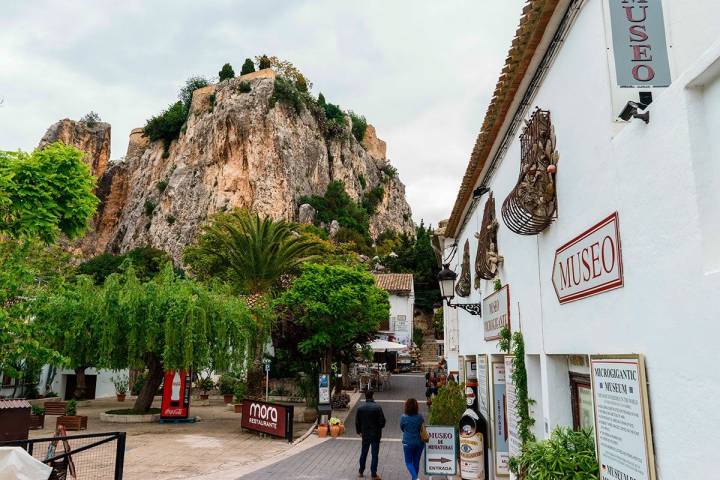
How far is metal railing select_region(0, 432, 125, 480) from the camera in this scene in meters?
6.77

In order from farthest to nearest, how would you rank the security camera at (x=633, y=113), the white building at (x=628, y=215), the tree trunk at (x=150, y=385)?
the tree trunk at (x=150, y=385), the security camera at (x=633, y=113), the white building at (x=628, y=215)

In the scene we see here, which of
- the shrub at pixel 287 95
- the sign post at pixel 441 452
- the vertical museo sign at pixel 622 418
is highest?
the shrub at pixel 287 95

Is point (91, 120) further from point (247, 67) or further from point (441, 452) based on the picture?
point (441, 452)

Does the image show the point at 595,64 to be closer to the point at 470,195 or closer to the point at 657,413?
the point at 657,413

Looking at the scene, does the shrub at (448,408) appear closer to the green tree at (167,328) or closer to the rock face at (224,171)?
the green tree at (167,328)

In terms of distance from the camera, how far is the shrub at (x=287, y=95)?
211 ft

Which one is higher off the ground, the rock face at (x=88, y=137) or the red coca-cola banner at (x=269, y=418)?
the rock face at (x=88, y=137)

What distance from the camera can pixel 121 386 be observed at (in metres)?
23.9

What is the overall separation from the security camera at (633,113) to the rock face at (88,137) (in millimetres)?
76273

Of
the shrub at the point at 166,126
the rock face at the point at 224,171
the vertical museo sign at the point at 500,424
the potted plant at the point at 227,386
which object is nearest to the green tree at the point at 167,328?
the potted plant at the point at 227,386

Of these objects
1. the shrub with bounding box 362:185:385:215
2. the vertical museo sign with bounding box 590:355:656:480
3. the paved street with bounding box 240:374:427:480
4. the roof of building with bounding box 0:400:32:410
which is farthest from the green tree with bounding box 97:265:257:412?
the shrub with bounding box 362:185:385:215

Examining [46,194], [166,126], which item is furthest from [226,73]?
[46,194]

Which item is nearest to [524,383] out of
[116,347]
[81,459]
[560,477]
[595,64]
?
[560,477]

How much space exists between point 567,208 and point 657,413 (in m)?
2.10
